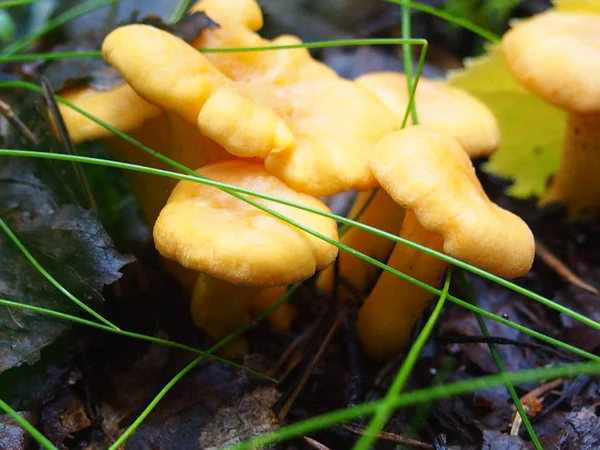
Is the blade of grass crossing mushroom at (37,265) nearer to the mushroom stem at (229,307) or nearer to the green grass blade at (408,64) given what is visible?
the mushroom stem at (229,307)

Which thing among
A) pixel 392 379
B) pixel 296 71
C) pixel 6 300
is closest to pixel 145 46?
pixel 296 71

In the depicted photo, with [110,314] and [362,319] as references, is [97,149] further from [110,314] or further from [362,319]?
[362,319]

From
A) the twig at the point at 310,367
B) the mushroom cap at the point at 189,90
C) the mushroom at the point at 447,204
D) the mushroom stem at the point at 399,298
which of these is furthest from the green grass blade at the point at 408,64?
the twig at the point at 310,367

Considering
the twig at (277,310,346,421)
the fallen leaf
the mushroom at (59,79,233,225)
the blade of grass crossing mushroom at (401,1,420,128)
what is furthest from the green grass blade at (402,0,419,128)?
the fallen leaf

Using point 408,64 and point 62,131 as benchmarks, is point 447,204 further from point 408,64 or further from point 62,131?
point 62,131

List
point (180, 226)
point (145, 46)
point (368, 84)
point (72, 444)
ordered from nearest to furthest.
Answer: point (180, 226) < point (145, 46) < point (72, 444) < point (368, 84)
